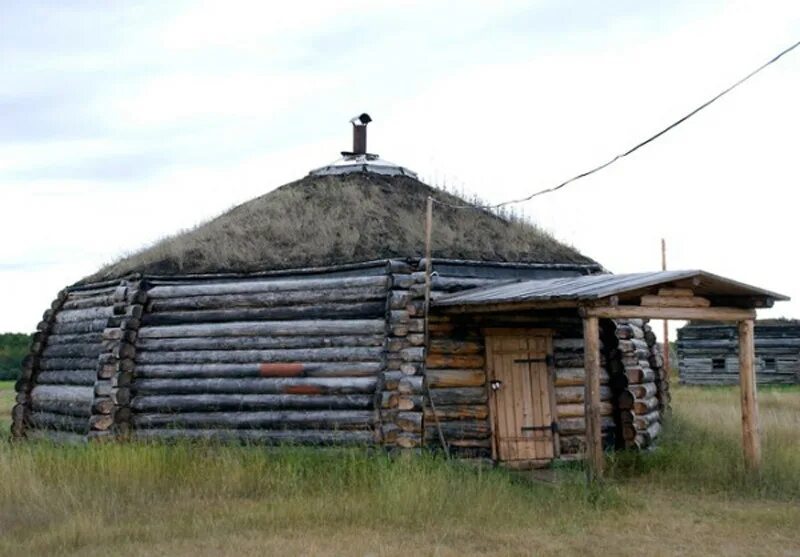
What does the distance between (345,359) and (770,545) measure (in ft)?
19.7

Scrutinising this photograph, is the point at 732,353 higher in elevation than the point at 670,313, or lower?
lower

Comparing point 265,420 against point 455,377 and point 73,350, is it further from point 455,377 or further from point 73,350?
point 73,350

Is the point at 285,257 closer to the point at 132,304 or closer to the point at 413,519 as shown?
the point at 132,304

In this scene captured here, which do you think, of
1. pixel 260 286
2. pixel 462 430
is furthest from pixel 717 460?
pixel 260 286

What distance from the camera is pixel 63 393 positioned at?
15367 mm

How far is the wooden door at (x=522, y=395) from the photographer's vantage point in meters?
12.9

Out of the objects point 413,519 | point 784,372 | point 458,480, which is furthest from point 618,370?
point 784,372

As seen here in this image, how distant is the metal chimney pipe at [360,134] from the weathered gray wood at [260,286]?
15.0ft

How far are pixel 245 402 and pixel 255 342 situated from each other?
2.85 ft

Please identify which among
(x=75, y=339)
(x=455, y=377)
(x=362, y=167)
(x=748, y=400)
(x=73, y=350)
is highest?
(x=362, y=167)

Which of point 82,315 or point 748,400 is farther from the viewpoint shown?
point 82,315

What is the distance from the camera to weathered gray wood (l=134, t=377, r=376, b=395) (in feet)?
42.2

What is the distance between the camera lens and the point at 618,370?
1440 centimetres

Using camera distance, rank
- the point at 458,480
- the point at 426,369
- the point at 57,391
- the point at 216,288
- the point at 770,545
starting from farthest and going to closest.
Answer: the point at 57,391
the point at 216,288
the point at 426,369
the point at 458,480
the point at 770,545
